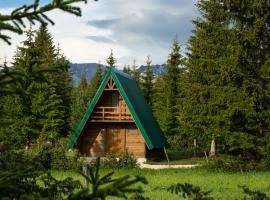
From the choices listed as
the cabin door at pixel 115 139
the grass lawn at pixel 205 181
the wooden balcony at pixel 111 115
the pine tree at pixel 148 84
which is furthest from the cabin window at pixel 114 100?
the pine tree at pixel 148 84

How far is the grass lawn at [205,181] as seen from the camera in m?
14.3

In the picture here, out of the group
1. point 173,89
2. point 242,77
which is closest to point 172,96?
point 173,89

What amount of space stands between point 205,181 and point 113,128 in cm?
1419

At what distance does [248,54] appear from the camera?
22828 mm

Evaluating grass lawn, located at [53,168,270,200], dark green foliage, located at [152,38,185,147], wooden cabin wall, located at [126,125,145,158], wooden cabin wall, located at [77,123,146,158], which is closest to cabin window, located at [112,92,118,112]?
wooden cabin wall, located at [77,123,146,158]

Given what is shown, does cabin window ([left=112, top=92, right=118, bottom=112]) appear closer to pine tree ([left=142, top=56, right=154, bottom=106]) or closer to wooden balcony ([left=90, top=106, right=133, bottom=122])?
wooden balcony ([left=90, top=106, right=133, bottom=122])

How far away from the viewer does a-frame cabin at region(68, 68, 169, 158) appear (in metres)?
30.2

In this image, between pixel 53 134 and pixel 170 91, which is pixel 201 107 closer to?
pixel 53 134

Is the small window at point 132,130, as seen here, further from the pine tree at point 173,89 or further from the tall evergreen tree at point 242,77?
the pine tree at point 173,89

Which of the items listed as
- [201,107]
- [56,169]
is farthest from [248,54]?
[56,169]

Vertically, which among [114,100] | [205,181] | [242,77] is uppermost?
[242,77]

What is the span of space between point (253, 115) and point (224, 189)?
7.75 m

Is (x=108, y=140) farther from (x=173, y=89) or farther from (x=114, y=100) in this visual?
(x=173, y=89)

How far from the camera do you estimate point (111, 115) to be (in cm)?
3072
